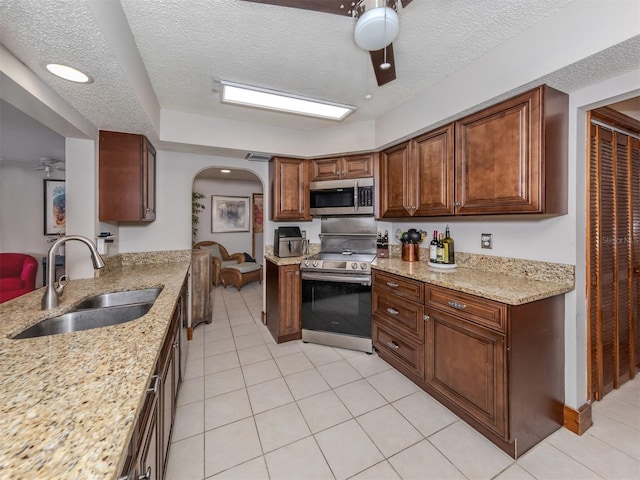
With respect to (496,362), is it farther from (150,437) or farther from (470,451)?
(150,437)

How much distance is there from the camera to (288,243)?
3.01 m

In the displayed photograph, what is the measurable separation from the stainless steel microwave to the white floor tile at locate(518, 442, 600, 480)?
2.13 metres

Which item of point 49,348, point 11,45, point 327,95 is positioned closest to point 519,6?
point 327,95

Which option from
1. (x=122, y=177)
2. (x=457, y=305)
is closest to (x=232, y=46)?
(x=122, y=177)

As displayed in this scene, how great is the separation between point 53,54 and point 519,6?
7.61ft

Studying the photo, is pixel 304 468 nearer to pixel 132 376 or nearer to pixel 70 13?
pixel 132 376

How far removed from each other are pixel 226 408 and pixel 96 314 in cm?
105

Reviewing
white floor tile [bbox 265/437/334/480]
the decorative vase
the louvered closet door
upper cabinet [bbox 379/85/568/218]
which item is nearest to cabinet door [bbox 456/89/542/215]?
upper cabinet [bbox 379/85/568/218]

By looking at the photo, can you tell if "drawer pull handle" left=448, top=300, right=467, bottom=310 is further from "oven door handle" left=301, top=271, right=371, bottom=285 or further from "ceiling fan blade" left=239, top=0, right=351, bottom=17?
"ceiling fan blade" left=239, top=0, right=351, bottom=17

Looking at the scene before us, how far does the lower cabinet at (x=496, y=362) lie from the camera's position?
1.49 m

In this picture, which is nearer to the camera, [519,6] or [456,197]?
[519,6]

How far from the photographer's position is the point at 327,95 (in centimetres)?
229

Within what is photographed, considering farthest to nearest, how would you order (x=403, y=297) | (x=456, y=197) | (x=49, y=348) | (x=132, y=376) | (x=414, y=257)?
(x=414, y=257) < (x=403, y=297) < (x=456, y=197) < (x=49, y=348) < (x=132, y=376)

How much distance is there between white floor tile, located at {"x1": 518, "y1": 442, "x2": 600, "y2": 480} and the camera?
1382mm
